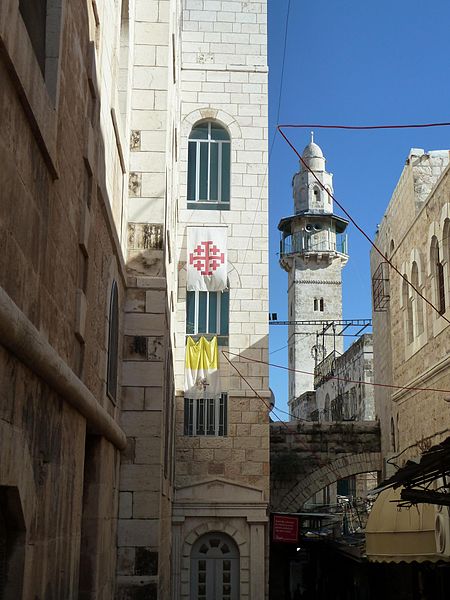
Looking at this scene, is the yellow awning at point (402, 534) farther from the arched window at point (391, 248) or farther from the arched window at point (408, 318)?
the arched window at point (391, 248)

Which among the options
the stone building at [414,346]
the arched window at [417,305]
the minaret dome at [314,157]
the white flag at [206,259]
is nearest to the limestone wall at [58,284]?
the stone building at [414,346]

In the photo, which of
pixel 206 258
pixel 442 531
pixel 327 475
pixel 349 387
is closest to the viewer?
pixel 442 531

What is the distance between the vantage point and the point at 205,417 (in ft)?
57.0

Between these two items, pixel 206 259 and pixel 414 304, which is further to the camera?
pixel 206 259

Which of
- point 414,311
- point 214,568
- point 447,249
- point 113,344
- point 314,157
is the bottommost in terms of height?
point 214,568

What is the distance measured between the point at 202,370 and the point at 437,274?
5.15m

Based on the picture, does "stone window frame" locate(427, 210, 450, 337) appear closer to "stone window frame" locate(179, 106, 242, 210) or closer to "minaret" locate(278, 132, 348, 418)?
"stone window frame" locate(179, 106, 242, 210)

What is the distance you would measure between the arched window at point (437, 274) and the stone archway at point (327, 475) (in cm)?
820

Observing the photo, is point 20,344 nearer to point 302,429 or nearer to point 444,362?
point 444,362

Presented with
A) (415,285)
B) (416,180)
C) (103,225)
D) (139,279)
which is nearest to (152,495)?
(139,279)

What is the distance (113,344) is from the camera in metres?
8.56

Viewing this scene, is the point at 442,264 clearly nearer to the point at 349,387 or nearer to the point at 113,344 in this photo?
the point at 113,344

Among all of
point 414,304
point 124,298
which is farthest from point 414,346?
point 124,298

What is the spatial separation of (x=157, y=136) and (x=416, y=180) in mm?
9032
